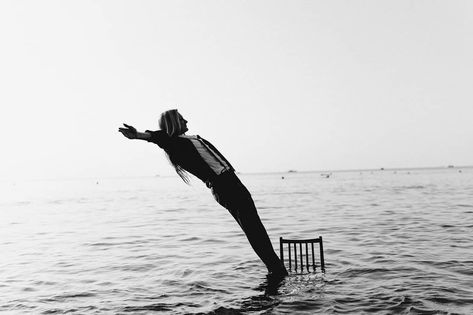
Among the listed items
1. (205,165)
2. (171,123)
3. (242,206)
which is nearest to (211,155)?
(205,165)

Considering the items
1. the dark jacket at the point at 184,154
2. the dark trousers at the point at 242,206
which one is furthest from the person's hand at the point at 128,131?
the dark trousers at the point at 242,206

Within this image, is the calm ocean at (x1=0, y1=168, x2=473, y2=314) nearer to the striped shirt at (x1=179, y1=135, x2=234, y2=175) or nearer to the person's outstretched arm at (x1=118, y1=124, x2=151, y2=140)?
the striped shirt at (x1=179, y1=135, x2=234, y2=175)

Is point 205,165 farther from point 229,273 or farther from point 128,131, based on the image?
point 229,273

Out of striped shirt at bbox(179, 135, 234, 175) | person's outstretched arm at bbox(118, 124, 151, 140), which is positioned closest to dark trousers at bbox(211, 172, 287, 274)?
striped shirt at bbox(179, 135, 234, 175)

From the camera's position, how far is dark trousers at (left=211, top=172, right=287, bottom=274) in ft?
26.2

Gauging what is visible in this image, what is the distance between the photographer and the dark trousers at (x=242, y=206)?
798 centimetres

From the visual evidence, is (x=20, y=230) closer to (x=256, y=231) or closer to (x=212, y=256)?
(x=212, y=256)

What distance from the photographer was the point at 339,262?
44.0ft

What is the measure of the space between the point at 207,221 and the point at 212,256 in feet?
43.7

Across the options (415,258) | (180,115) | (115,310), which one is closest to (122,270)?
(115,310)

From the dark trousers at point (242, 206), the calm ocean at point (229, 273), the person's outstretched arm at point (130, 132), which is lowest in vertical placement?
the calm ocean at point (229, 273)

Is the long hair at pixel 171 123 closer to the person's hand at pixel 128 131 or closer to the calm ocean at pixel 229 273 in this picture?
the person's hand at pixel 128 131

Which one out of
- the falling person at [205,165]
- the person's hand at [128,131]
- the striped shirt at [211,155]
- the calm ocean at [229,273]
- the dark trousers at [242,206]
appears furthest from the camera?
the calm ocean at [229,273]

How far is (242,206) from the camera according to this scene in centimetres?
827
